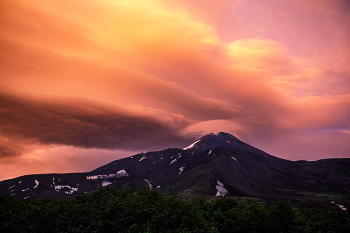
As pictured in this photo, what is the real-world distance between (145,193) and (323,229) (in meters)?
36.5

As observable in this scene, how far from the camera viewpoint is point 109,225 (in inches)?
1405

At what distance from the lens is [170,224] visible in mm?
38500

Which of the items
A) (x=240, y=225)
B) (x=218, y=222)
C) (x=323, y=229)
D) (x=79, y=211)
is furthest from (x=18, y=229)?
(x=323, y=229)

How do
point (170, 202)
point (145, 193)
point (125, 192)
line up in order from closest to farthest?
point (170, 202), point (145, 193), point (125, 192)

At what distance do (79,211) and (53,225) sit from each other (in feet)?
18.2

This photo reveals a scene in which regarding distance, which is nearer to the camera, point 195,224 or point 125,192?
point 195,224

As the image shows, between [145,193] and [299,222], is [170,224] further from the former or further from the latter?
[299,222]

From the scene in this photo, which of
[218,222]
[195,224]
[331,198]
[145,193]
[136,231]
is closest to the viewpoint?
[136,231]

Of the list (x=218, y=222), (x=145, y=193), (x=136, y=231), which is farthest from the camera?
(x=145, y=193)

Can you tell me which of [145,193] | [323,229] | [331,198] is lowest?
[331,198]

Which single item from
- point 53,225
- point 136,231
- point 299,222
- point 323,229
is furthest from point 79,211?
point 323,229

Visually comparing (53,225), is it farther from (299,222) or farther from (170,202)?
(299,222)

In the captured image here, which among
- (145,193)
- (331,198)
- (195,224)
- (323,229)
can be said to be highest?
(145,193)

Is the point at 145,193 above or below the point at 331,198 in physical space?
above
